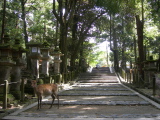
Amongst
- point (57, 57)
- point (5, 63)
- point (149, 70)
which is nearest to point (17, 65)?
point (5, 63)

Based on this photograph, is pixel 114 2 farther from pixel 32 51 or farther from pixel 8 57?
pixel 8 57

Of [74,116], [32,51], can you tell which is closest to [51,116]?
Answer: [74,116]

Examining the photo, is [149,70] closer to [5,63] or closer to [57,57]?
[57,57]

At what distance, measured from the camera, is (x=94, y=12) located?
23922 mm

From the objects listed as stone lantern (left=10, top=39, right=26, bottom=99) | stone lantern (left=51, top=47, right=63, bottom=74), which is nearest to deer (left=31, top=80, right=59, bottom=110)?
stone lantern (left=10, top=39, right=26, bottom=99)

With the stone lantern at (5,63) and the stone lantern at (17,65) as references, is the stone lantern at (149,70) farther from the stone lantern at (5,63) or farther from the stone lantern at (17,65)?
the stone lantern at (5,63)

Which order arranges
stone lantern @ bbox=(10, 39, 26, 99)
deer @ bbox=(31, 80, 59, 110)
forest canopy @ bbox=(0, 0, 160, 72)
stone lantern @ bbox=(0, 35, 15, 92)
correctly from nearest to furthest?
deer @ bbox=(31, 80, 59, 110)
stone lantern @ bbox=(0, 35, 15, 92)
stone lantern @ bbox=(10, 39, 26, 99)
forest canopy @ bbox=(0, 0, 160, 72)

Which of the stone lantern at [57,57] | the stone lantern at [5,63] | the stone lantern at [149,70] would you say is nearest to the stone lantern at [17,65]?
the stone lantern at [5,63]

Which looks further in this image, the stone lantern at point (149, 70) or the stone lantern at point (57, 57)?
the stone lantern at point (57, 57)

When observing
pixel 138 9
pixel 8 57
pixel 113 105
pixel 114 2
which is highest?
pixel 138 9

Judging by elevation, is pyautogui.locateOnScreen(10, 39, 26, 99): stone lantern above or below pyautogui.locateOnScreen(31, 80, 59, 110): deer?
above

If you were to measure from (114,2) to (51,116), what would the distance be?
11.1 m

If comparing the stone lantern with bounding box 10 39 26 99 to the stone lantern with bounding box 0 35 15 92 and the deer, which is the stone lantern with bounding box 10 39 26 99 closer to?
the stone lantern with bounding box 0 35 15 92

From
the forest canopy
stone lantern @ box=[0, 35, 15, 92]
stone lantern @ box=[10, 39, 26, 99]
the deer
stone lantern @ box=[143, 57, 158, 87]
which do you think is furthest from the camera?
the forest canopy
